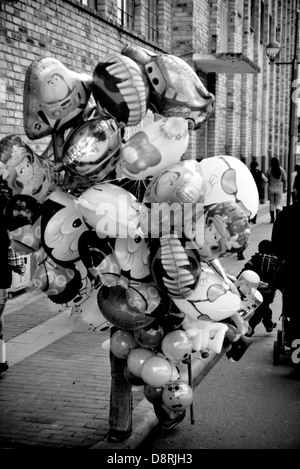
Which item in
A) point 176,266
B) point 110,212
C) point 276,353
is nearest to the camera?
point 176,266

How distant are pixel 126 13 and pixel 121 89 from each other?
8.46 metres

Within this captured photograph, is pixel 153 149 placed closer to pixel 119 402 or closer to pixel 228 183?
pixel 228 183

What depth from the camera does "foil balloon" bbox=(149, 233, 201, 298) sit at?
10.3 feet

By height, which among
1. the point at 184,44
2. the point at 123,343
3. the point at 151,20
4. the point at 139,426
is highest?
the point at 151,20

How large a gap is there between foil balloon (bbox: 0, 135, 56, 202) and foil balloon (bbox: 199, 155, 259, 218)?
964mm

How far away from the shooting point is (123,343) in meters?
3.75

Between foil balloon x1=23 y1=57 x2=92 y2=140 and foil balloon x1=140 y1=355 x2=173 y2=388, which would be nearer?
foil balloon x1=23 y1=57 x2=92 y2=140

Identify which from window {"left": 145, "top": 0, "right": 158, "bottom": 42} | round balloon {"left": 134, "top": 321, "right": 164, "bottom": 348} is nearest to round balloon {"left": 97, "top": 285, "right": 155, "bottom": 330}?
round balloon {"left": 134, "top": 321, "right": 164, "bottom": 348}

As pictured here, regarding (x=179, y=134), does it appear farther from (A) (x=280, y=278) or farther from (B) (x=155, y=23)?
(B) (x=155, y=23)

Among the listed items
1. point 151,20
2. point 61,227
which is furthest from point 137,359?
point 151,20

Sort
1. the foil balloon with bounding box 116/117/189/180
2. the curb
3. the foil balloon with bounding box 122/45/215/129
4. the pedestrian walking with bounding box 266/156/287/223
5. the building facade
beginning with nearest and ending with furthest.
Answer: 1. the foil balloon with bounding box 116/117/189/180
2. the foil balloon with bounding box 122/45/215/129
3. the curb
4. the building facade
5. the pedestrian walking with bounding box 266/156/287/223

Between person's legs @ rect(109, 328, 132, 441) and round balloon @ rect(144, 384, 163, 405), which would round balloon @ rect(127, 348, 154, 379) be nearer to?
round balloon @ rect(144, 384, 163, 405)

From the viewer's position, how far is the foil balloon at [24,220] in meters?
3.51

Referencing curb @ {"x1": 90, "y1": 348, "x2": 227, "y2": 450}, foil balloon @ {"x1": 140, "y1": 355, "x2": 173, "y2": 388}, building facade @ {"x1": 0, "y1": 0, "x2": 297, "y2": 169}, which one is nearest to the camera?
foil balloon @ {"x1": 140, "y1": 355, "x2": 173, "y2": 388}
